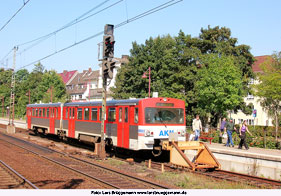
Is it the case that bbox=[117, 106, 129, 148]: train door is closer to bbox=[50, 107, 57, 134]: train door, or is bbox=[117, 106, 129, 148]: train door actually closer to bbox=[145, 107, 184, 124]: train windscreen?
bbox=[145, 107, 184, 124]: train windscreen

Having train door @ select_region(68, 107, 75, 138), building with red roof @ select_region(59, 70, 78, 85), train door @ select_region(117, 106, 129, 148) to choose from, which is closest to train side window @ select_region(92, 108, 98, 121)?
train door @ select_region(117, 106, 129, 148)

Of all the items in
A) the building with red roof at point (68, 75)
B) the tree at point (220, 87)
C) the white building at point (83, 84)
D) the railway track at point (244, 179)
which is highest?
the building with red roof at point (68, 75)

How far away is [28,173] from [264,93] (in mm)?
30323

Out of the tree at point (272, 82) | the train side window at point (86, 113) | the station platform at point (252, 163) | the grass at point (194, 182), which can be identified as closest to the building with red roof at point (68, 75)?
the tree at point (272, 82)

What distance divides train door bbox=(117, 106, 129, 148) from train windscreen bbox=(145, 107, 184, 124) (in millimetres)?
1301

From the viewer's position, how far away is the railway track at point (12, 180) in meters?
10.1

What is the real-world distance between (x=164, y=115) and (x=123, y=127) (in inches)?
80.7

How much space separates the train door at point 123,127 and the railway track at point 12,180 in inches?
204

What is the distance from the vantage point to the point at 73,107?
2230 centimetres

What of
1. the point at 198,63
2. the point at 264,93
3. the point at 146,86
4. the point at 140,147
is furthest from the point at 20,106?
the point at 140,147

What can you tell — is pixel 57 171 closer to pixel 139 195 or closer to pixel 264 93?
pixel 139 195

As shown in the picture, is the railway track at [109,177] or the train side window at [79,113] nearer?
the railway track at [109,177]

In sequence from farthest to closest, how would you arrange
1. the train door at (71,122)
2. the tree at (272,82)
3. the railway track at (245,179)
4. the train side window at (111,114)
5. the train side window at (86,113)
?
the tree at (272,82)
the train door at (71,122)
the train side window at (86,113)
the train side window at (111,114)
the railway track at (245,179)

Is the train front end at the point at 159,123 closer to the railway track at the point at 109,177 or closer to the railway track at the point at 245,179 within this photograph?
the railway track at the point at 245,179
